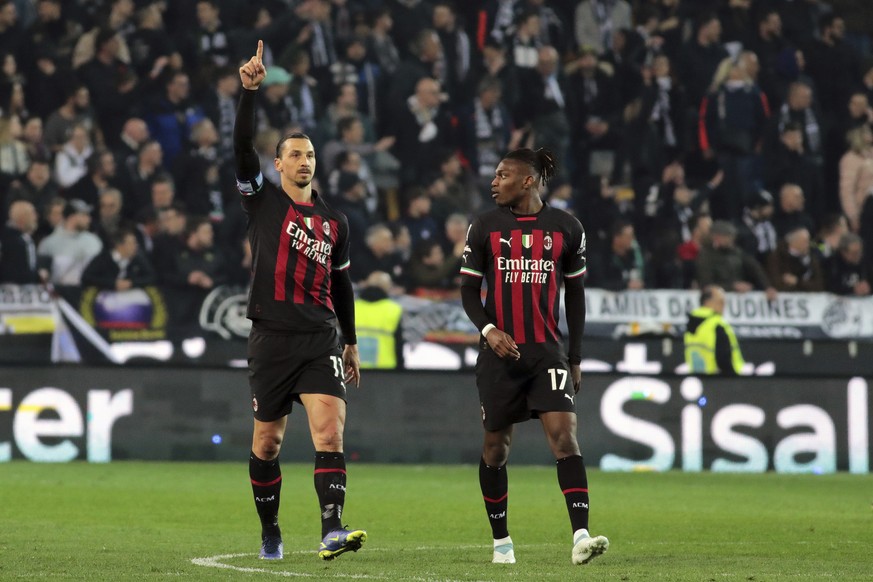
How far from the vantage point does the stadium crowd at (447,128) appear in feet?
59.7

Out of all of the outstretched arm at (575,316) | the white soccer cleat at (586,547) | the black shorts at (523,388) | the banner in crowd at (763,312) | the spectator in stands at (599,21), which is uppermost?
the spectator in stands at (599,21)

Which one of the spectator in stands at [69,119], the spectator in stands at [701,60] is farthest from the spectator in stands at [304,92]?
the spectator in stands at [701,60]

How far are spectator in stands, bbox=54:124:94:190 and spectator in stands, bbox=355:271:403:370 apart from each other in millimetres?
5107

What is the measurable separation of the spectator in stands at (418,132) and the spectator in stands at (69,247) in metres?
4.01

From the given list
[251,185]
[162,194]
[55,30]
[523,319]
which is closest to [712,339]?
[162,194]

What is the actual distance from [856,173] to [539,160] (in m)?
13.6

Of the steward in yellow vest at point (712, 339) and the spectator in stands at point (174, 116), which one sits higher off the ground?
the spectator in stands at point (174, 116)

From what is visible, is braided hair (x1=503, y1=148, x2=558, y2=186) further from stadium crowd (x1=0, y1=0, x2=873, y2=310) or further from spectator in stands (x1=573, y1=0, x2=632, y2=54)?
spectator in stands (x1=573, y1=0, x2=632, y2=54)

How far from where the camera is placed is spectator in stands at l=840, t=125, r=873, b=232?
2002cm

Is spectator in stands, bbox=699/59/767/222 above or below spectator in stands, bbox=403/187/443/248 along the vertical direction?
above

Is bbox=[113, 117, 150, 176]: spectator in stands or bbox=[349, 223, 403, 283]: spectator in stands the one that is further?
bbox=[113, 117, 150, 176]: spectator in stands

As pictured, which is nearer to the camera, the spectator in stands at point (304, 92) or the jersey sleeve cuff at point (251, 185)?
the jersey sleeve cuff at point (251, 185)

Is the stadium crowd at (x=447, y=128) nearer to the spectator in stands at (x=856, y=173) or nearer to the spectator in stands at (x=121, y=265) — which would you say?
A: the spectator in stands at (x=856, y=173)

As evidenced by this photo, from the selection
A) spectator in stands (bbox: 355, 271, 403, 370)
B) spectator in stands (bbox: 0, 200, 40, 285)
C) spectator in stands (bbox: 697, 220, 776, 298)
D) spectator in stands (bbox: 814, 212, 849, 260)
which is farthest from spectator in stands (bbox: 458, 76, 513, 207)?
spectator in stands (bbox: 0, 200, 40, 285)
